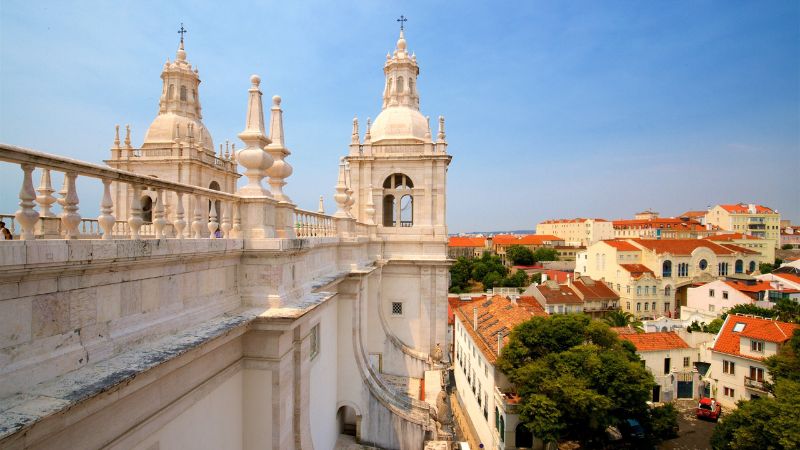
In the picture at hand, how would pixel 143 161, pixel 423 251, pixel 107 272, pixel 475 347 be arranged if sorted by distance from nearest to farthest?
pixel 107 272, pixel 423 251, pixel 143 161, pixel 475 347

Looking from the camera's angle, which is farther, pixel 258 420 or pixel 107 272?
pixel 258 420

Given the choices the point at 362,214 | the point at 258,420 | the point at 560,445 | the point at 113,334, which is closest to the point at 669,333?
the point at 560,445

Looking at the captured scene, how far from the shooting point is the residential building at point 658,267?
2432 inches

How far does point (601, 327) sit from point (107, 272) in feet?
97.6

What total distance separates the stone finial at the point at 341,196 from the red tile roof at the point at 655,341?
3141 centimetres

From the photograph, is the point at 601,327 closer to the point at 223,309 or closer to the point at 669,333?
the point at 669,333

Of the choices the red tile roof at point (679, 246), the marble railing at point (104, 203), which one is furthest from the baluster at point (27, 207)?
the red tile roof at point (679, 246)

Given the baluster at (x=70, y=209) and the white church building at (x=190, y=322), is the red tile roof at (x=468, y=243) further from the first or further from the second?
the baluster at (x=70, y=209)

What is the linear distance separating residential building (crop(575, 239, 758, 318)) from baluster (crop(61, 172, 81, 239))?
68492 millimetres

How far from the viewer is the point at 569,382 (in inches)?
945

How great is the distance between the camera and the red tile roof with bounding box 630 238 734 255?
68.0 metres

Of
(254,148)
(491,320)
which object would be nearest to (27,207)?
(254,148)

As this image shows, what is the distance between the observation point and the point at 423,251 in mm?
19391

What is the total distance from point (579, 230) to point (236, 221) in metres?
148
